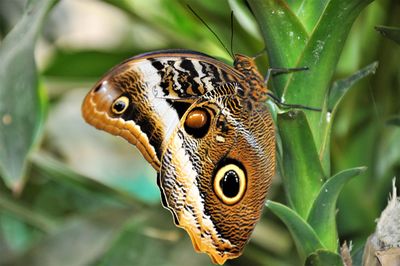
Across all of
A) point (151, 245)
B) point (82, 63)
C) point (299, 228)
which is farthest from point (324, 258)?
point (82, 63)

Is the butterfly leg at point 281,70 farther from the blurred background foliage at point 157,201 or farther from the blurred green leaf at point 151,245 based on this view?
the blurred green leaf at point 151,245

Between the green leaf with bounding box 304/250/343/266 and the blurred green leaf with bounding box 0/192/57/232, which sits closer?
Result: the green leaf with bounding box 304/250/343/266

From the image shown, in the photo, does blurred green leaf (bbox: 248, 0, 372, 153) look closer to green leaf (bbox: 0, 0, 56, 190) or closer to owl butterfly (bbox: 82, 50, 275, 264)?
owl butterfly (bbox: 82, 50, 275, 264)

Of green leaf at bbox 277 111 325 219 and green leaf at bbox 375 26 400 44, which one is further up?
green leaf at bbox 375 26 400 44

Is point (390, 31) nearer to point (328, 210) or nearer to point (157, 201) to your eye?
point (328, 210)

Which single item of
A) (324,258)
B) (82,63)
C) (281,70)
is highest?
(281,70)

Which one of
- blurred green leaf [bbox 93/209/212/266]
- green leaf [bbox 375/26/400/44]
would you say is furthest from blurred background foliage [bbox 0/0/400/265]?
green leaf [bbox 375/26/400/44]
